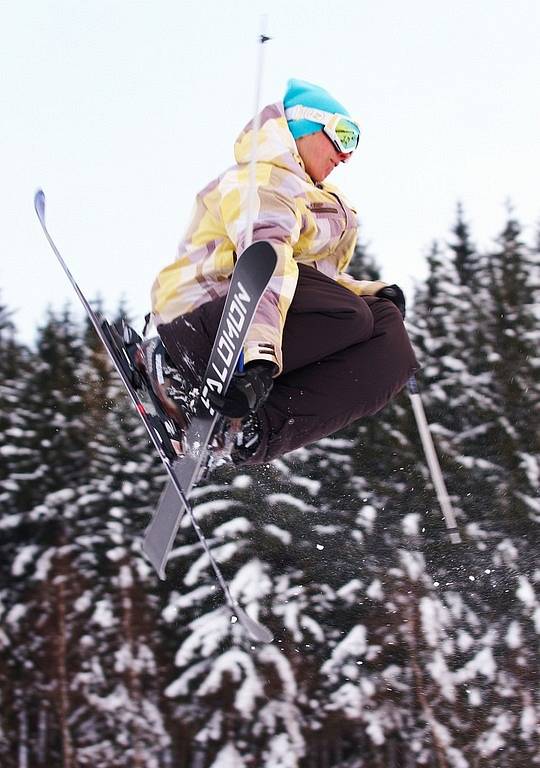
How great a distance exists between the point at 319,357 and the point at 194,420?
1.84ft

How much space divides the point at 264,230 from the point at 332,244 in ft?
1.80

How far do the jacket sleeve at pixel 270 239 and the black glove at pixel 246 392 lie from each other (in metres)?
0.04

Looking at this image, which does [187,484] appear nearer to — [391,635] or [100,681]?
[391,635]

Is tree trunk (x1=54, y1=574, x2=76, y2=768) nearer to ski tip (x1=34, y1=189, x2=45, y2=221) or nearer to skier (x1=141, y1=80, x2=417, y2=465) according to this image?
ski tip (x1=34, y1=189, x2=45, y2=221)

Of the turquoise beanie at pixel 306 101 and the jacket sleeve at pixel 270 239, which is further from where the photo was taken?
the turquoise beanie at pixel 306 101

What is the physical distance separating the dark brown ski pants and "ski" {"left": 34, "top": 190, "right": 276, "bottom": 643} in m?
0.23

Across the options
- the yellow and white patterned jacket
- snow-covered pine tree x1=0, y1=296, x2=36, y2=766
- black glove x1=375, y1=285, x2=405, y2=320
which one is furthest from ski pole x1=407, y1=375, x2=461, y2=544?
snow-covered pine tree x1=0, y1=296, x2=36, y2=766

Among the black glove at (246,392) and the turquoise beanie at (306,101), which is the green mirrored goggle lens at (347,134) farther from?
the black glove at (246,392)

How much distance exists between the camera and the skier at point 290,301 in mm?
3738

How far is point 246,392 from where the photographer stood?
11.8ft

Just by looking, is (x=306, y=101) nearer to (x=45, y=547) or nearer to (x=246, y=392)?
(x=246, y=392)

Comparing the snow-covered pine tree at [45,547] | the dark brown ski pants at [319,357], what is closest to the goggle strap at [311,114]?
the dark brown ski pants at [319,357]

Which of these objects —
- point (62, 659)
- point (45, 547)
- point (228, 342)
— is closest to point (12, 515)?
point (45, 547)

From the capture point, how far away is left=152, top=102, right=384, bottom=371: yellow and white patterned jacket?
3.68 meters
